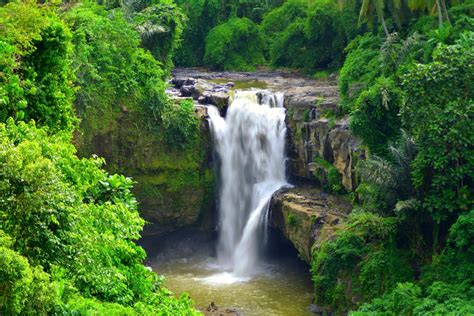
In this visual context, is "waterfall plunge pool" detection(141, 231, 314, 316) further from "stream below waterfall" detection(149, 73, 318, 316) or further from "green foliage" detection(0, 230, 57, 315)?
"green foliage" detection(0, 230, 57, 315)

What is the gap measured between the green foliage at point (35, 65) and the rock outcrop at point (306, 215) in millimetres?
8693

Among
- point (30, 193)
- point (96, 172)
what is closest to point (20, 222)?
point (30, 193)

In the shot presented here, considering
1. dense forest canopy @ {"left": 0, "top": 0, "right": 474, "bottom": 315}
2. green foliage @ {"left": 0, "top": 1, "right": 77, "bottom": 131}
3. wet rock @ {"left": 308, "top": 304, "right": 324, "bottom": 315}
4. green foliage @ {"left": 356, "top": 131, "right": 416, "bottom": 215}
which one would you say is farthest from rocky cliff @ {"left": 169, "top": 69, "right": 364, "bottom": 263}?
green foliage @ {"left": 0, "top": 1, "right": 77, "bottom": 131}

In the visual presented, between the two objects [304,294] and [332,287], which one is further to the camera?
[304,294]

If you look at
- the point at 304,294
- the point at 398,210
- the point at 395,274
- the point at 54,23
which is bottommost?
the point at 304,294

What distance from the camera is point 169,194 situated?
85.0ft

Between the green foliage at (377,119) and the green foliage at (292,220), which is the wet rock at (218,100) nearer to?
the green foliage at (292,220)

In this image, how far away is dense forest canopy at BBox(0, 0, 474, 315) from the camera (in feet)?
30.0

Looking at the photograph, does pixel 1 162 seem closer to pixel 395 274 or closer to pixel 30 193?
pixel 30 193

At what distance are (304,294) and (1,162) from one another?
14.7 metres

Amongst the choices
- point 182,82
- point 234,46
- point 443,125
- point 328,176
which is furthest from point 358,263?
Answer: point 234,46

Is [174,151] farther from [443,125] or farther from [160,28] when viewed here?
[443,125]

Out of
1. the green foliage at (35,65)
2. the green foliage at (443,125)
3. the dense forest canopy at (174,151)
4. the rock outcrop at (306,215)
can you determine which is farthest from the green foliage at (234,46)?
the green foliage at (35,65)

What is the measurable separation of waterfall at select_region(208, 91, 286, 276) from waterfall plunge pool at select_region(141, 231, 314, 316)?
3.74ft
